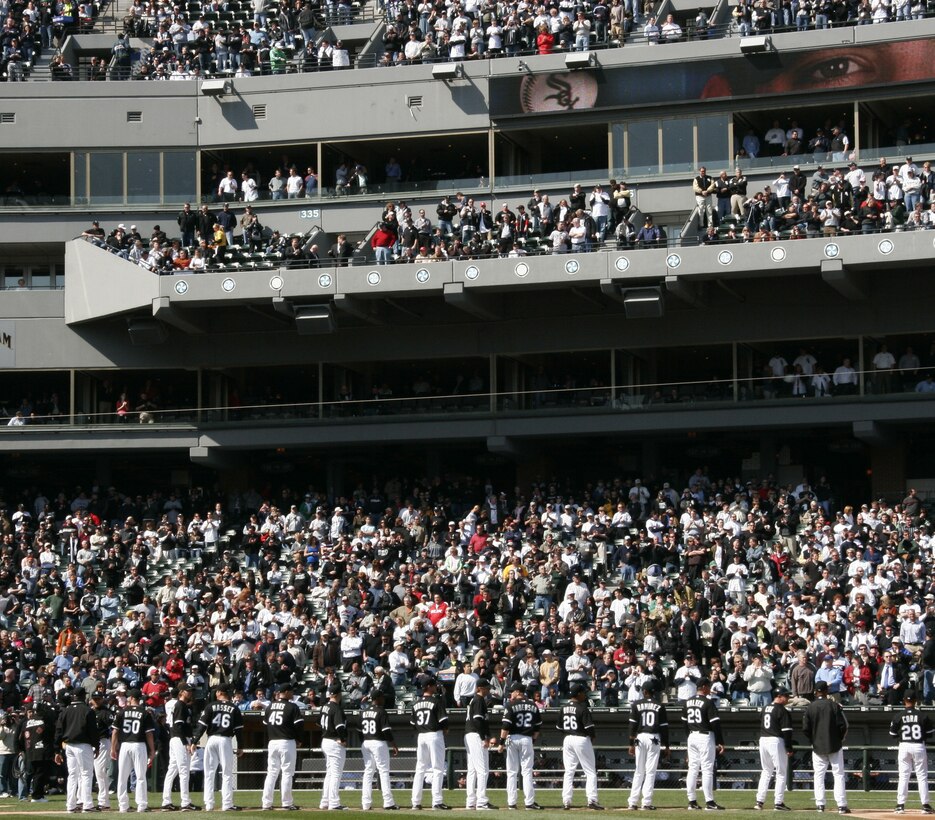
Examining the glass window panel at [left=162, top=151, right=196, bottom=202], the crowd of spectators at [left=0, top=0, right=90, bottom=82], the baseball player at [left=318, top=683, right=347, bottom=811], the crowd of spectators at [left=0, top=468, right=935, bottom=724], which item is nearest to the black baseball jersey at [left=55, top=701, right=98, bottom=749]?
the crowd of spectators at [left=0, top=468, right=935, bottom=724]

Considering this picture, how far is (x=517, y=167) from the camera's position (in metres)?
41.7

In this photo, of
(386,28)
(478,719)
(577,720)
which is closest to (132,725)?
(478,719)

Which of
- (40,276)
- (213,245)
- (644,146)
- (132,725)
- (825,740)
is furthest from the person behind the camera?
(40,276)

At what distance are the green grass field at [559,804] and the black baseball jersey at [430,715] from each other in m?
1.02

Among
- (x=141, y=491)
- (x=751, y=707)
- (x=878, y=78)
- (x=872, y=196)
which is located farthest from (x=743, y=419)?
(x=141, y=491)

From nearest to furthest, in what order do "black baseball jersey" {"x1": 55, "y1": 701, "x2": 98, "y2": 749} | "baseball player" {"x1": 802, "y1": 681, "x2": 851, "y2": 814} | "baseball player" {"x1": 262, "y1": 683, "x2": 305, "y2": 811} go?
"baseball player" {"x1": 802, "y1": 681, "x2": 851, "y2": 814}, "baseball player" {"x1": 262, "y1": 683, "x2": 305, "y2": 811}, "black baseball jersey" {"x1": 55, "y1": 701, "x2": 98, "y2": 749}

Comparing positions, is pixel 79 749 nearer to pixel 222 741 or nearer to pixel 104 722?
pixel 104 722

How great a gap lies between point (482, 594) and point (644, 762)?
10.5m

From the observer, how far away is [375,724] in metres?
21.8

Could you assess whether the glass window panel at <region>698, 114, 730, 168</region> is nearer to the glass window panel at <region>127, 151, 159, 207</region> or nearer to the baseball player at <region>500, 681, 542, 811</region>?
the glass window panel at <region>127, 151, 159, 207</region>

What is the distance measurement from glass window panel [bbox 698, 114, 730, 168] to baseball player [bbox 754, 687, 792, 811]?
20.3 m

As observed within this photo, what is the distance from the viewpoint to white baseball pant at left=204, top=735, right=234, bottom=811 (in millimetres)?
21922

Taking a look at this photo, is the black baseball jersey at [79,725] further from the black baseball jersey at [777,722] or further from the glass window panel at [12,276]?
the glass window panel at [12,276]

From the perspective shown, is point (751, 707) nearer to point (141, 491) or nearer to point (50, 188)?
point (141, 491)
